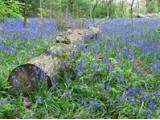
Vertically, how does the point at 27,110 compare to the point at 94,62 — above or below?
below

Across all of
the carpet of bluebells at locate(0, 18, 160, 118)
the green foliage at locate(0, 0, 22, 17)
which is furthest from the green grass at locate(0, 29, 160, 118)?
the green foliage at locate(0, 0, 22, 17)


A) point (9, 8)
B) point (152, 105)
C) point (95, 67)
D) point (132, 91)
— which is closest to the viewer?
point (152, 105)

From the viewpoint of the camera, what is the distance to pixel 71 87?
5.01 meters

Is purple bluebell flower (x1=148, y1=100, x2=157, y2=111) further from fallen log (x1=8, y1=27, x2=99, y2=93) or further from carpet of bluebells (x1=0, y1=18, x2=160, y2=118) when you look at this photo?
fallen log (x1=8, y1=27, x2=99, y2=93)

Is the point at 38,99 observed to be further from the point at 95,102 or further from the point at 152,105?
the point at 152,105

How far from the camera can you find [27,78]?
481 centimetres

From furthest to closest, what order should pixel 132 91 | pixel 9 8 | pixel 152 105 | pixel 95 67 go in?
pixel 9 8 → pixel 95 67 → pixel 132 91 → pixel 152 105

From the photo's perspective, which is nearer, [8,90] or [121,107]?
[121,107]

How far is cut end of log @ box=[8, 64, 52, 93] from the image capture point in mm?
4801

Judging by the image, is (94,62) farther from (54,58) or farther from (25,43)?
(25,43)

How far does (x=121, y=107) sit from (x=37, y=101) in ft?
3.11

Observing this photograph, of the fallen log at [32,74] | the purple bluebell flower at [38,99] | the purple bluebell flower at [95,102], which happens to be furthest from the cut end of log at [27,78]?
the purple bluebell flower at [95,102]

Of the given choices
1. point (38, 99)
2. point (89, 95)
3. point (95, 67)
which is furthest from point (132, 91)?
point (38, 99)

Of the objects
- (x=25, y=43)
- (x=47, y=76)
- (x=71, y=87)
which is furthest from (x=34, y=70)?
(x=25, y=43)
